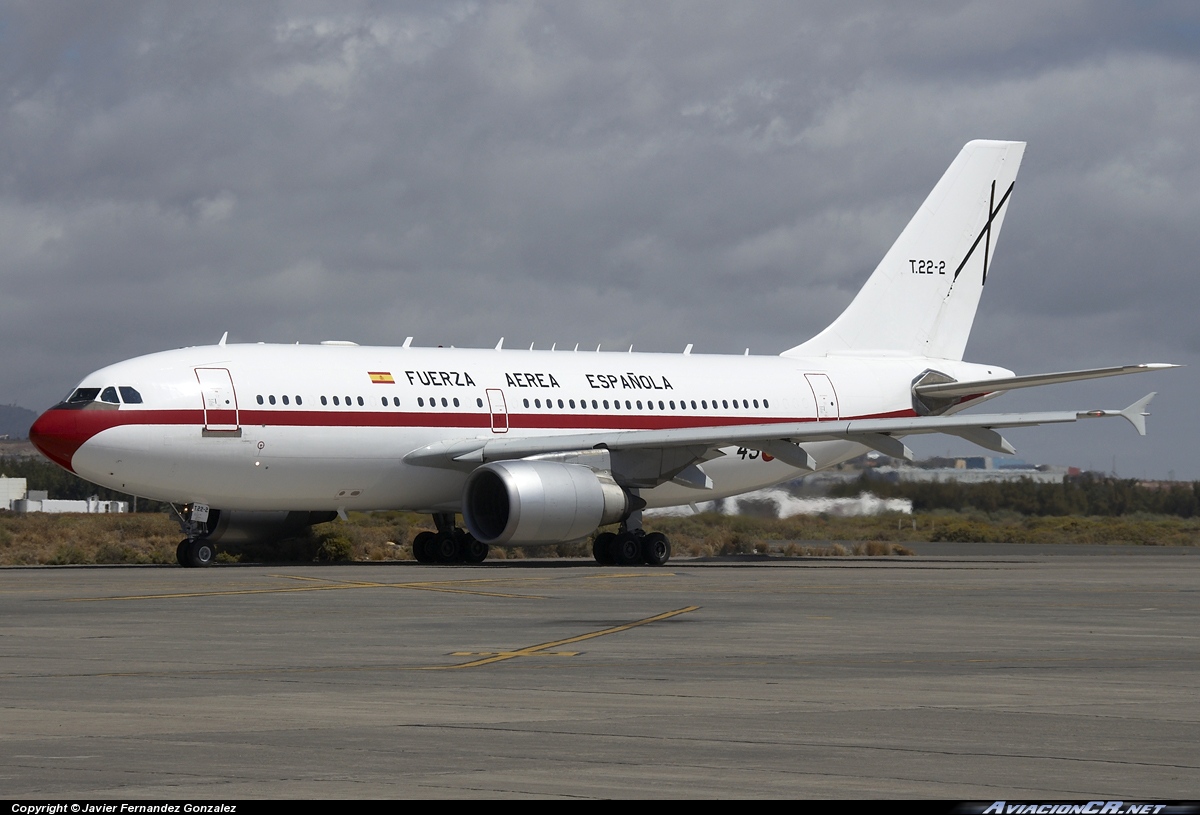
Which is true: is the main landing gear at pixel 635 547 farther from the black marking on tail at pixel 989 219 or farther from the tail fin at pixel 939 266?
the black marking on tail at pixel 989 219

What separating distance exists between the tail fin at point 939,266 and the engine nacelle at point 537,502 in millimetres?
12744

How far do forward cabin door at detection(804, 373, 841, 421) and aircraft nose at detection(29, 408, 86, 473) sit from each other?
17.2 meters

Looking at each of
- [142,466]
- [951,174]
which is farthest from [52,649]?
[951,174]

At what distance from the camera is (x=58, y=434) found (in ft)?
102

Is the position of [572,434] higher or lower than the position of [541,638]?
higher

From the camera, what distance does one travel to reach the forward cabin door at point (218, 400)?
104ft

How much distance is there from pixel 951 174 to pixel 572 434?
1412cm

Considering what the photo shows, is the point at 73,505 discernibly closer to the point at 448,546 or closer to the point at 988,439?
the point at 448,546

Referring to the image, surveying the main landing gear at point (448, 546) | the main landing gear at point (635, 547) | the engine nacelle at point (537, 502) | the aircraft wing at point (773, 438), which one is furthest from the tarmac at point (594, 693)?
the main landing gear at point (448, 546)

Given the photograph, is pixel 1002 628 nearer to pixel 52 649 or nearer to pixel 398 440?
pixel 52 649

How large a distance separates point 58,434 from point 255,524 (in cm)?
534

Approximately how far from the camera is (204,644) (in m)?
17.0

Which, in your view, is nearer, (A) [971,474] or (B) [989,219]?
(B) [989,219]

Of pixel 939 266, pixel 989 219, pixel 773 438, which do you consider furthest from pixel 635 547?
pixel 989 219
